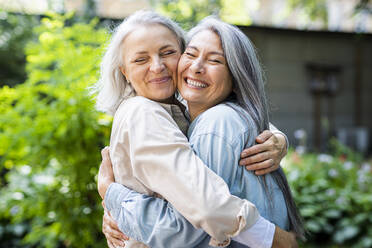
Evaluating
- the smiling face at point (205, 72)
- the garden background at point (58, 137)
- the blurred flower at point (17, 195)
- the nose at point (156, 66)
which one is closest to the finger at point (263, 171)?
the smiling face at point (205, 72)

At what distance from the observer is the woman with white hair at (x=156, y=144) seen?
1258 millimetres

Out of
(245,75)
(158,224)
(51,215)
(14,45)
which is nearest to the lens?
(158,224)

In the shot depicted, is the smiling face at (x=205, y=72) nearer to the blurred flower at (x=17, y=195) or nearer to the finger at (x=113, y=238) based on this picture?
the finger at (x=113, y=238)

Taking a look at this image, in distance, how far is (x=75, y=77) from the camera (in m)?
3.48

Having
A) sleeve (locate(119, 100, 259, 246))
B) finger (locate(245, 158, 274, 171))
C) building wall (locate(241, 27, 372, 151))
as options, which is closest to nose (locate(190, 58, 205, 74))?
sleeve (locate(119, 100, 259, 246))

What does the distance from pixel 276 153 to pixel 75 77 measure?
7.87 feet

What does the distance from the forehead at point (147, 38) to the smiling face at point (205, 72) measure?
13 centimetres

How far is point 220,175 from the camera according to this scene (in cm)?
140

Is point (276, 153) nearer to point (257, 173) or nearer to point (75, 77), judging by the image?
point (257, 173)

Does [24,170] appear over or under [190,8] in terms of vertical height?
under

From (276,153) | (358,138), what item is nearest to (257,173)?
(276,153)

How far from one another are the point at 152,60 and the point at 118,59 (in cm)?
20

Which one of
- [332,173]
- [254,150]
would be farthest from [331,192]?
[254,150]

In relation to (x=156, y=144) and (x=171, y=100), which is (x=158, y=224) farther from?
(x=171, y=100)
